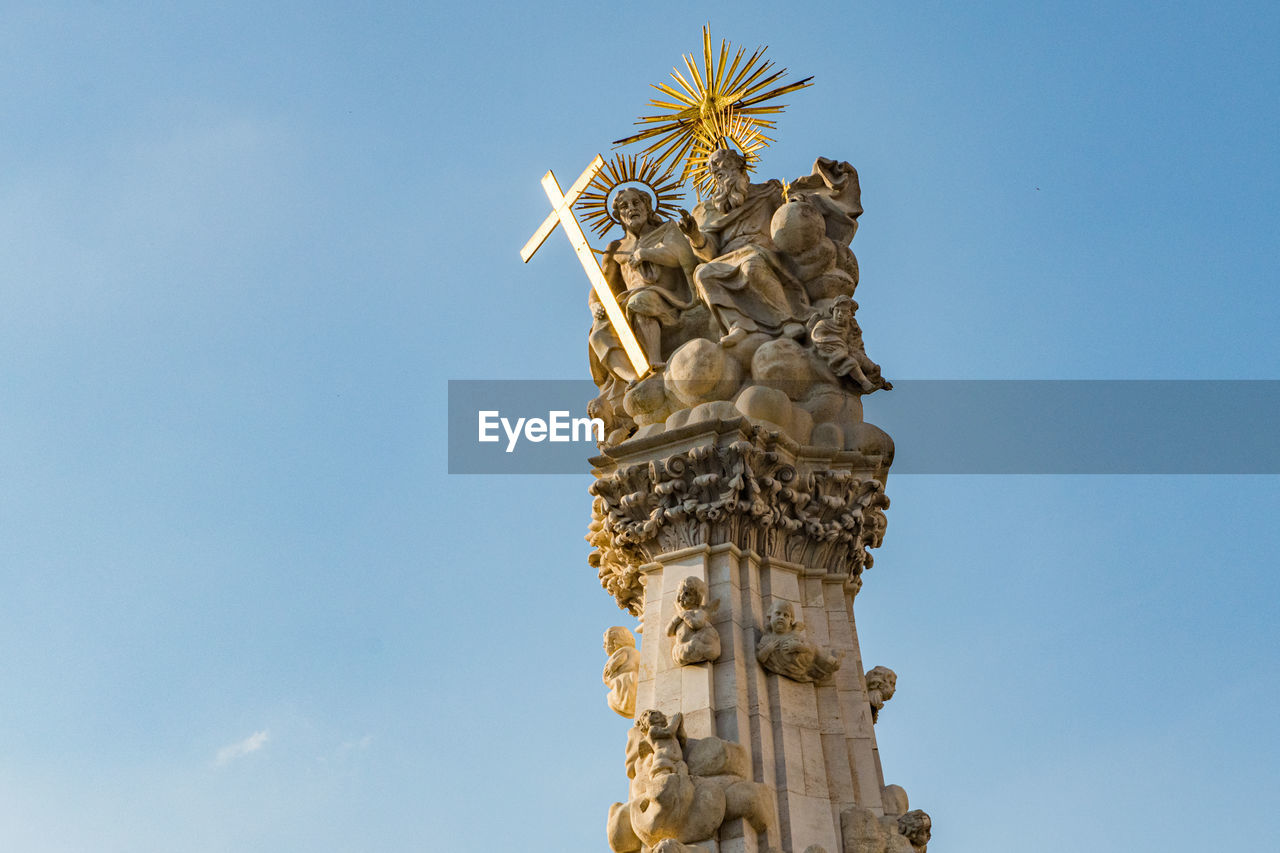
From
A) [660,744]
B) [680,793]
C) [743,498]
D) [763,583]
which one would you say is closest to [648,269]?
[743,498]

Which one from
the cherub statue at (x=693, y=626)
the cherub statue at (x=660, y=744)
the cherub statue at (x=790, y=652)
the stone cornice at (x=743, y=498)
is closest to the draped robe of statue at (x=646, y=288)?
the stone cornice at (x=743, y=498)

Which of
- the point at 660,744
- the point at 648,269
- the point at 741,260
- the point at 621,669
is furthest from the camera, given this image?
the point at 648,269

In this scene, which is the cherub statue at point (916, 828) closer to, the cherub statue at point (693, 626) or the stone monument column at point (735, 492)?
the stone monument column at point (735, 492)

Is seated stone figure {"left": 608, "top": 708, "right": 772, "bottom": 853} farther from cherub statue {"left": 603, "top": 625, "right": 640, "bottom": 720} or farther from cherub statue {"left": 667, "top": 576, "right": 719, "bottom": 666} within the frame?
cherub statue {"left": 603, "top": 625, "right": 640, "bottom": 720}

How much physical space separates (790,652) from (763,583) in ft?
3.47

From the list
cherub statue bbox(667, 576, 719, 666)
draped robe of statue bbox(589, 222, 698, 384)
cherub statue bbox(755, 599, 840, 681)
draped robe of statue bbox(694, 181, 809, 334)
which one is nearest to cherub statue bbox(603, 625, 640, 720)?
cherub statue bbox(667, 576, 719, 666)

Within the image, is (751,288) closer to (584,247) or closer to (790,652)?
(584,247)

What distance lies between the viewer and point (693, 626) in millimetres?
13914

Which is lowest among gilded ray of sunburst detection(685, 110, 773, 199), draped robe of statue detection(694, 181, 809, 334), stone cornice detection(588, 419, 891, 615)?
stone cornice detection(588, 419, 891, 615)

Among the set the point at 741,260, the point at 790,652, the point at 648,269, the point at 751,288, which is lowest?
the point at 790,652

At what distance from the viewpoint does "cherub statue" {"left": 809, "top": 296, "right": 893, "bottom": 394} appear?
15695 mm

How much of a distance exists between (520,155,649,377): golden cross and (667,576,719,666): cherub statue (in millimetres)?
3073

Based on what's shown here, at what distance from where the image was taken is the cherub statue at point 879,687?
14742 mm

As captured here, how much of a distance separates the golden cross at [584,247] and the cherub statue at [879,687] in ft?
12.8
